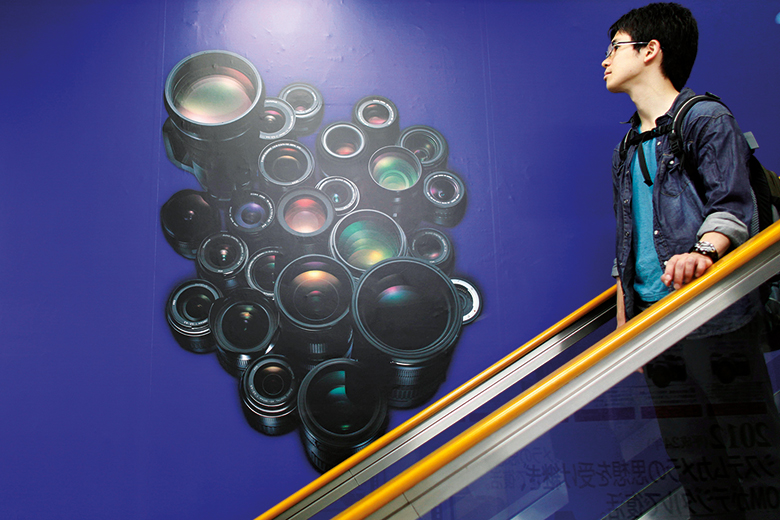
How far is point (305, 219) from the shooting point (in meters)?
1.83

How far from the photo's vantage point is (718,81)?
2.01 m

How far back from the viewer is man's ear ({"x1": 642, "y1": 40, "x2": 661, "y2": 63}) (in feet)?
4.48

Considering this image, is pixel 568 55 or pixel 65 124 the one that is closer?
pixel 65 124

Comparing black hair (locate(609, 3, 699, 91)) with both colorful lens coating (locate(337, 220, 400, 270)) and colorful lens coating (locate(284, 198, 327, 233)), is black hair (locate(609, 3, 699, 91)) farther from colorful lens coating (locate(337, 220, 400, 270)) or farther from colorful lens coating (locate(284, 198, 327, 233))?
colorful lens coating (locate(284, 198, 327, 233))

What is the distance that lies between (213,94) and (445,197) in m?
1.01

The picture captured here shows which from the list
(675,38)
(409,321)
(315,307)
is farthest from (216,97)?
(675,38)

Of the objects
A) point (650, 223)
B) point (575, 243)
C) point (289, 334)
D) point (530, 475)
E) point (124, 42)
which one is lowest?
point (289, 334)

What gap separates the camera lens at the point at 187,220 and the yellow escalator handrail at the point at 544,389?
52.0 inches

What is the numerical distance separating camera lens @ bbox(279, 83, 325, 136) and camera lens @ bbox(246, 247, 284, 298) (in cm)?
50

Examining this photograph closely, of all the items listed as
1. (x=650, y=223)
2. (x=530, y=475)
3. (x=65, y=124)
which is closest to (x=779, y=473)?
(x=530, y=475)

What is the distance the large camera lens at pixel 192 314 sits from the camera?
68.4 inches

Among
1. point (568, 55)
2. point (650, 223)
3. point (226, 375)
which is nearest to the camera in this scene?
point (650, 223)

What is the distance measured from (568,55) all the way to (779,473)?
1.69 meters

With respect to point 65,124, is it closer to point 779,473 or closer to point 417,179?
point 417,179
